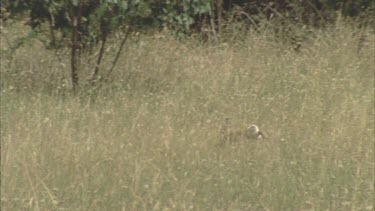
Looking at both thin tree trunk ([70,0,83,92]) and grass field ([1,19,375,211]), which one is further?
thin tree trunk ([70,0,83,92])

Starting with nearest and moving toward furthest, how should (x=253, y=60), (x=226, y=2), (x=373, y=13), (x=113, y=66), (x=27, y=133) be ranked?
(x=27, y=133) < (x=113, y=66) < (x=253, y=60) < (x=373, y=13) < (x=226, y=2)

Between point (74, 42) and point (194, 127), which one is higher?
point (74, 42)

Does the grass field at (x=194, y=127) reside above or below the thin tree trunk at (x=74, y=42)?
below

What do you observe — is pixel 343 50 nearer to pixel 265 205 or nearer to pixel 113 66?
pixel 113 66

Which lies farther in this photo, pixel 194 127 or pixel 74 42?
pixel 74 42

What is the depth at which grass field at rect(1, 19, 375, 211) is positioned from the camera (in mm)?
4289

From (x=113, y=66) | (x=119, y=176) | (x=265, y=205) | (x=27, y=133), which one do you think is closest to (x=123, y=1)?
(x=113, y=66)

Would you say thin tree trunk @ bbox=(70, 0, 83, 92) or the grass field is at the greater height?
thin tree trunk @ bbox=(70, 0, 83, 92)

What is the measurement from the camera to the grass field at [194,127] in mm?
4289

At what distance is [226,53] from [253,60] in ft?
1.12

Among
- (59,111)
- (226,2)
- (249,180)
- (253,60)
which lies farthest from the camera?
(226,2)

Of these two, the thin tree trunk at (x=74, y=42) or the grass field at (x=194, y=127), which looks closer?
the grass field at (x=194, y=127)

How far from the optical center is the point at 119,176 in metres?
A: 4.43

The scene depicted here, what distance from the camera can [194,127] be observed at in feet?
17.4
